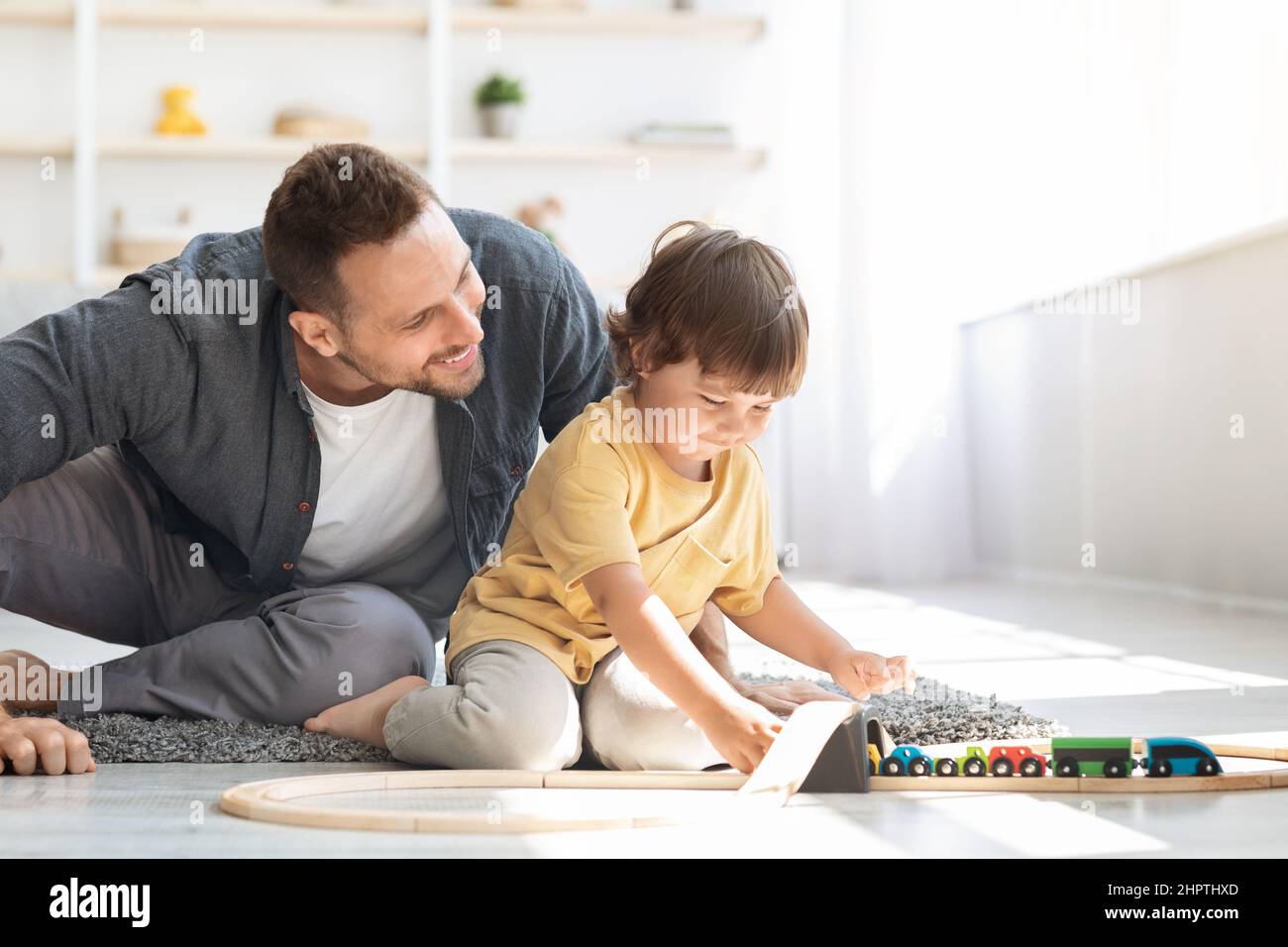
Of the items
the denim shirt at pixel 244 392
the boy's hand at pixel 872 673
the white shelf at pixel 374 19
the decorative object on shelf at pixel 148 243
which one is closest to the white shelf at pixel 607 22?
the white shelf at pixel 374 19

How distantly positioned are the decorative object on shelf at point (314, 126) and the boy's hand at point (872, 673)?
3319mm

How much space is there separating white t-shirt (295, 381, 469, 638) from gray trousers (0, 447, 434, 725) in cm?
6

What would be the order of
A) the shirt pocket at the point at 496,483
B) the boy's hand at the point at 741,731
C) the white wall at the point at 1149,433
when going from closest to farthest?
the boy's hand at the point at 741,731 → the shirt pocket at the point at 496,483 → the white wall at the point at 1149,433

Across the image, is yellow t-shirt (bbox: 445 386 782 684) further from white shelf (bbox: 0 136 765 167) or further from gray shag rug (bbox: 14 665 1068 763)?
white shelf (bbox: 0 136 765 167)

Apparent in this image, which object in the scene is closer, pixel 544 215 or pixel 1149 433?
pixel 1149 433

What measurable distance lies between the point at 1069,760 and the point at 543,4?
3.65 m

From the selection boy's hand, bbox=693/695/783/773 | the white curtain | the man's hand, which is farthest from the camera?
the white curtain

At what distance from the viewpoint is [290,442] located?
4.95ft

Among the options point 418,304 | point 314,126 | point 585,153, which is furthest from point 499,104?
point 418,304

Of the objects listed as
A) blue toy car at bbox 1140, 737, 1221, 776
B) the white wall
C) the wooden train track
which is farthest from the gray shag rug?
the white wall

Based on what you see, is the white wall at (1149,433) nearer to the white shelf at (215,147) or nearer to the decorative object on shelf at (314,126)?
the white shelf at (215,147)

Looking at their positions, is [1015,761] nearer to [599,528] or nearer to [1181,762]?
[1181,762]

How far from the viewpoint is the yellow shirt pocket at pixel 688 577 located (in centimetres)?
136

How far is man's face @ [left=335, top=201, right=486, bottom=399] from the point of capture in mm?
1407
